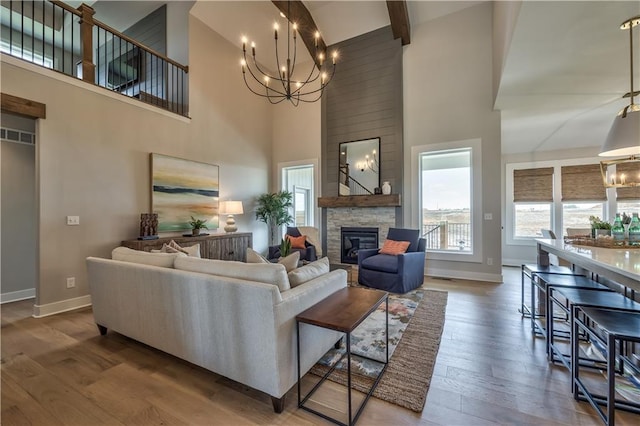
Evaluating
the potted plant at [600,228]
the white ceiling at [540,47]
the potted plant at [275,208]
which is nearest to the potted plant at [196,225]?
the potted plant at [275,208]

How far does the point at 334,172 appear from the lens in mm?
5789

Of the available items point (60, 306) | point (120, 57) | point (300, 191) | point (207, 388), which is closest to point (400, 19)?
point (300, 191)

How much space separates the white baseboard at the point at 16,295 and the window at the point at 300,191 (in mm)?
4707

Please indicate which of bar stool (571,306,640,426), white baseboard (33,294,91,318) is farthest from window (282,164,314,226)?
bar stool (571,306,640,426)

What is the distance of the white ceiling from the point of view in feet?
7.39

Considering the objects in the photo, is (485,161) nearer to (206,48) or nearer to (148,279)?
(148,279)

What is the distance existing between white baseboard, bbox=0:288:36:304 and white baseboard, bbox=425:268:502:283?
20.9 feet

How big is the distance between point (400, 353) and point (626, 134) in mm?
2494

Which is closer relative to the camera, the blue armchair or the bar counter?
the bar counter

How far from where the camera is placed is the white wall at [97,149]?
3.12 meters

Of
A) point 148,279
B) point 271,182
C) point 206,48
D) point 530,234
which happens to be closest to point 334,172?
point 271,182

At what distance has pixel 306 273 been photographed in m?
1.96

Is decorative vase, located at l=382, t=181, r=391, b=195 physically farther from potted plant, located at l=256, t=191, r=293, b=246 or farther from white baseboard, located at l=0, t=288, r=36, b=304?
white baseboard, located at l=0, t=288, r=36, b=304

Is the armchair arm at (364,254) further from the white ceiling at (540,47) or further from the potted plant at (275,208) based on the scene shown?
the white ceiling at (540,47)
